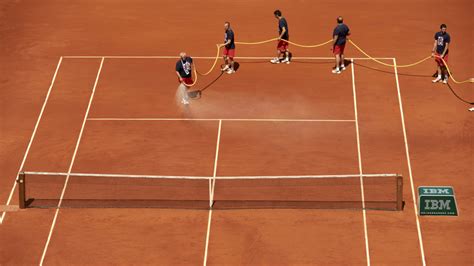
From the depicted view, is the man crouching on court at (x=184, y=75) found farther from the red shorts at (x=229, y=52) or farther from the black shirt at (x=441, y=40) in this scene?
the black shirt at (x=441, y=40)

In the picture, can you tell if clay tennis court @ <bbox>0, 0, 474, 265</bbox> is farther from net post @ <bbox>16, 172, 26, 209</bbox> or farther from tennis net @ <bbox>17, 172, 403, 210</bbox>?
net post @ <bbox>16, 172, 26, 209</bbox>

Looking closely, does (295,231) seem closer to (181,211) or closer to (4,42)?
(181,211)

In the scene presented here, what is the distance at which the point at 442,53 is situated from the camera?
119 ft

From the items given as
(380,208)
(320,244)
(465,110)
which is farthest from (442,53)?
(320,244)

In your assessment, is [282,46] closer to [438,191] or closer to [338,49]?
[338,49]

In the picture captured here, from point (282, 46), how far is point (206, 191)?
846 centimetres

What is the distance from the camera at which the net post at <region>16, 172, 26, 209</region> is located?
1211 inches

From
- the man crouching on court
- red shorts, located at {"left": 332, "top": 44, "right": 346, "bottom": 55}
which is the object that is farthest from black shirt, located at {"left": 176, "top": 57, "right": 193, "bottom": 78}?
red shorts, located at {"left": 332, "top": 44, "right": 346, "bottom": 55}

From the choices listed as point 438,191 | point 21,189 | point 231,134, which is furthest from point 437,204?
point 21,189

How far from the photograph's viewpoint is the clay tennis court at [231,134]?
2958 cm

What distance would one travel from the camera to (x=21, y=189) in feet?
101

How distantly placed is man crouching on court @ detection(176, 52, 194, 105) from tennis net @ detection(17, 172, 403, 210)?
200 inches

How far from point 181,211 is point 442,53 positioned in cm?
1128

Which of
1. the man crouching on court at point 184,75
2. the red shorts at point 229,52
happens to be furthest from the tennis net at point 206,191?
the red shorts at point 229,52
